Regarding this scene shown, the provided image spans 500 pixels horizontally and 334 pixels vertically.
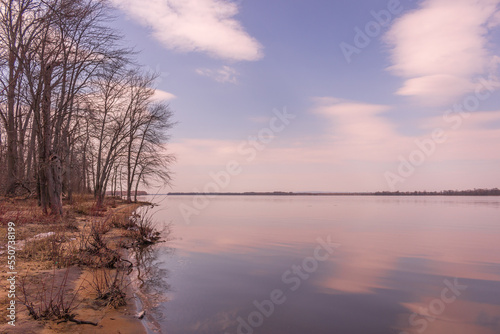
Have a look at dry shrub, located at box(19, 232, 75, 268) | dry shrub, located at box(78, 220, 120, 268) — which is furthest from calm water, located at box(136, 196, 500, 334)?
dry shrub, located at box(19, 232, 75, 268)

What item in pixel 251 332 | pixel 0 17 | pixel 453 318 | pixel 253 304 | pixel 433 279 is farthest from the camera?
pixel 0 17

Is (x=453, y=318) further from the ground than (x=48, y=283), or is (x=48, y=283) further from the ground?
(x=48, y=283)

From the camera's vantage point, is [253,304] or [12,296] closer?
[12,296]

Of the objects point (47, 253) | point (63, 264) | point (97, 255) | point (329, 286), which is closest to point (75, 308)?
point (63, 264)

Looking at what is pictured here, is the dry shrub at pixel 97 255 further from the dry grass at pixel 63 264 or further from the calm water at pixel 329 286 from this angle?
the calm water at pixel 329 286

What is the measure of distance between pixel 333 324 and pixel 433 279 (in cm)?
408

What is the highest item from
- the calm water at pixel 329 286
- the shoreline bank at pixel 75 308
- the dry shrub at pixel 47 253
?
the dry shrub at pixel 47 253

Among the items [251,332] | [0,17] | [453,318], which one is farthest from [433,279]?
[0,17]

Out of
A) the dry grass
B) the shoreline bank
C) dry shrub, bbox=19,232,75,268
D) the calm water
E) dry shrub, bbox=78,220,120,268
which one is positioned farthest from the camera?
dry shrub, bbox=78,220,120,268

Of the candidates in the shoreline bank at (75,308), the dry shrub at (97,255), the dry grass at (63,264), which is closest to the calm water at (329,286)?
the shoreline bank at (75,308)

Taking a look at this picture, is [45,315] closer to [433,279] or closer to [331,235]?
[433,279]

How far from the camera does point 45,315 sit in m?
4.22

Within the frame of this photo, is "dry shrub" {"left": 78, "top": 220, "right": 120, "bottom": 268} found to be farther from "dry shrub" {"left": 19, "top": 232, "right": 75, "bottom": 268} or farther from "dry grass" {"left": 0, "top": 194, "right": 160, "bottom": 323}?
"dry shrub" {"left": 19, "top": 232, "right": 75, "bottom": 268}

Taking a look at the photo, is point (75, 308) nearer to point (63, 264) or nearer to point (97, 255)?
point (63, 264)
